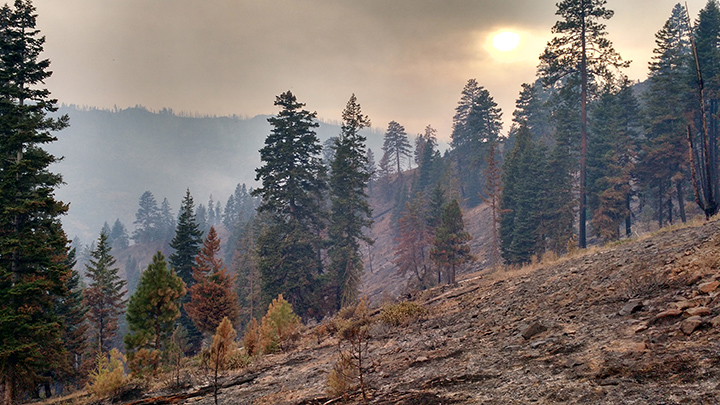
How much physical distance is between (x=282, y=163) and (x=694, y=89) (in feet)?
119

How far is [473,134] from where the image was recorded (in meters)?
67.6

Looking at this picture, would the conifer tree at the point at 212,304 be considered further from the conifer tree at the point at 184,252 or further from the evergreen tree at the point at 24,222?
the evergreen tree at the point at 24,222

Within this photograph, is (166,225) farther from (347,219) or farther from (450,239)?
(450,239)

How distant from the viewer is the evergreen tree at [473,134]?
212ft

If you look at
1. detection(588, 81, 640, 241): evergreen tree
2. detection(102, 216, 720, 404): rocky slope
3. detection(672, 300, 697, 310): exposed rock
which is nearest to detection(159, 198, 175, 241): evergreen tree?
detection(588, 81, 640, 241): evergreen tree

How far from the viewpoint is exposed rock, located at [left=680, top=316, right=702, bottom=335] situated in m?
4.82

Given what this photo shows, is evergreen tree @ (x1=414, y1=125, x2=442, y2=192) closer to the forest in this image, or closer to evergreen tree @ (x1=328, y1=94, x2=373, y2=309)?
the forest

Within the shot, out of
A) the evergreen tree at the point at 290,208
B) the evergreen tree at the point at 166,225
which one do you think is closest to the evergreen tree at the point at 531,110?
the evergreen tree at the point at 290,208

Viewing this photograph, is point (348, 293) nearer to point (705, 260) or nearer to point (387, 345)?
point (387, 345)

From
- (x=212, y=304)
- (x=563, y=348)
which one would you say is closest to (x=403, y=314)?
(x=563, y=348)

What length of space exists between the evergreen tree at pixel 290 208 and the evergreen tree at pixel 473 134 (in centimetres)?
3574

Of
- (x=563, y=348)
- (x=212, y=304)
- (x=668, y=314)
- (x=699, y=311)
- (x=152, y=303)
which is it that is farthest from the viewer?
(x=212, y=304)

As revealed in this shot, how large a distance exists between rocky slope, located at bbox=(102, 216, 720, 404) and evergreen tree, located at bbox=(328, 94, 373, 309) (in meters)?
22.4

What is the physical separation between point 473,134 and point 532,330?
211 feet
